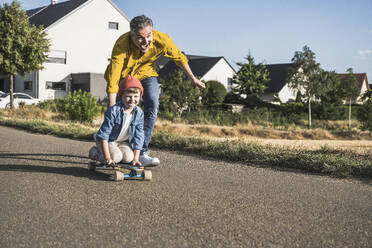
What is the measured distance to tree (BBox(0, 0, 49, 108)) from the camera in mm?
19906

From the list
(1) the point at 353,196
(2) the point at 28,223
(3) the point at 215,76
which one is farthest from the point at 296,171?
(3) the point at 215,76

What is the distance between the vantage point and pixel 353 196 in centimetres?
359

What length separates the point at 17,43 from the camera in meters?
20.0

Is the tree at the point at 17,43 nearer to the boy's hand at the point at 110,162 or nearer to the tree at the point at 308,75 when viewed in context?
the tree at the point at 308,75

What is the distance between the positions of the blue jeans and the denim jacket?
1.36 ft

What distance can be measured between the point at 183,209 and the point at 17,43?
19.3 m

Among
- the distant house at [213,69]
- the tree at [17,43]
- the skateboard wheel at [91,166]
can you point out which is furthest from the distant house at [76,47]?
the skateboard wheel at [91,166]

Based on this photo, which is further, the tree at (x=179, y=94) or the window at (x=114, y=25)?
the window at (x=114, y=25)

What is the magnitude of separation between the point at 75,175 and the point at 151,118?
3.58ft

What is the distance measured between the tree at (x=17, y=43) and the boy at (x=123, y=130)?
56.8ft

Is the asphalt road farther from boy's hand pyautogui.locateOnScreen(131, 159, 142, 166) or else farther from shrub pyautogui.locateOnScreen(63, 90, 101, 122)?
shrub pyautogui.locateOnScreen(63, 90, 101, 122)

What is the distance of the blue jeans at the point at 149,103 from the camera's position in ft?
15.7

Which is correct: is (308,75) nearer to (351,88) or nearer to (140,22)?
(351,88)

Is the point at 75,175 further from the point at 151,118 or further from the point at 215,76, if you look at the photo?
the point at 215,76
